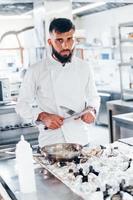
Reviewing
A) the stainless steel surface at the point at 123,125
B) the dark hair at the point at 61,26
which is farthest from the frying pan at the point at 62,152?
the stainless steel surface at the point at 123,125

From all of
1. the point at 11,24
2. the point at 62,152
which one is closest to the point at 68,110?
the point at 62,152

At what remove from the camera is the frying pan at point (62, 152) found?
5.63 ft

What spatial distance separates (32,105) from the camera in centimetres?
238

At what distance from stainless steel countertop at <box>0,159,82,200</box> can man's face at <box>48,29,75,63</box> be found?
2.69 ft

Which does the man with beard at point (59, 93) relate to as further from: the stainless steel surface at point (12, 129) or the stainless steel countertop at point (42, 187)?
the stainless steel surface at point (12, 129)

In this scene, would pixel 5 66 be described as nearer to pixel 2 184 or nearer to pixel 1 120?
pixel 1 120

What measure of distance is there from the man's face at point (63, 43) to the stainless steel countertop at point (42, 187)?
0.82 metres

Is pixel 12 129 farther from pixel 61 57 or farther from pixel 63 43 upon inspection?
pixel 63 43

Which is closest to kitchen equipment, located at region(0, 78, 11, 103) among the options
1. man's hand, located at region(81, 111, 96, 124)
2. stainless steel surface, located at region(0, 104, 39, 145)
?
stainless steel surface, located at region(0, 104, 39, 145)

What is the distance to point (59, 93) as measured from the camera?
7.43ft

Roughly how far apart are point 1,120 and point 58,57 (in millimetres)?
2144

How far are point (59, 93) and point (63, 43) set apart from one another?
35 centimetres

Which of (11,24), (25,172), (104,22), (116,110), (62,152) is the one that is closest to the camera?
(25,172)

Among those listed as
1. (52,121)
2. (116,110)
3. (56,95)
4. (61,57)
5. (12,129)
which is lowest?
(12,129)
